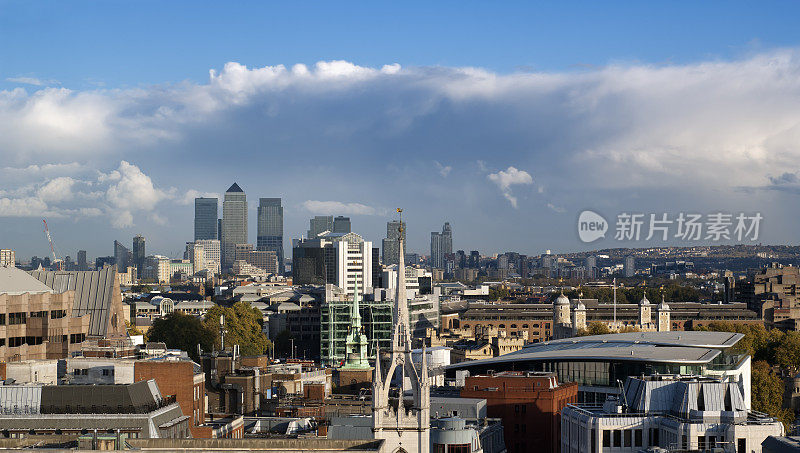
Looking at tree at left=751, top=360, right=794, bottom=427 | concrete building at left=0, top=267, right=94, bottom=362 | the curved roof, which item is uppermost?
concrete building at left=0, top=267, right=94, bottom=362

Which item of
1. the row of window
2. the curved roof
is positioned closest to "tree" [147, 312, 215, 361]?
the curved roof

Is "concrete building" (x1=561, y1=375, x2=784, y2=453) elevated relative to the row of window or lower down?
lower down

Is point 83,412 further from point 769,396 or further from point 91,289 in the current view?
point 769,396

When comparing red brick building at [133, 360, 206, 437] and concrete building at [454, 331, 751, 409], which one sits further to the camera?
concrete building at [454, 331, 751, 409]

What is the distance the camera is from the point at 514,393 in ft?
354

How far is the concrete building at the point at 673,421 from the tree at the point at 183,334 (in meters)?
90.6

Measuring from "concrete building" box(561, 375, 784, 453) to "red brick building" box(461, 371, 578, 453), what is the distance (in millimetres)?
10501

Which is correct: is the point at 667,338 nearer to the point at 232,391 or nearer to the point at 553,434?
the point at 553,434

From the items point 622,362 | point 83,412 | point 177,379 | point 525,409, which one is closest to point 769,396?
point 622,362

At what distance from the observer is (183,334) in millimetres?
181750

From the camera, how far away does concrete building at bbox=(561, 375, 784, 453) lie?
83750mm

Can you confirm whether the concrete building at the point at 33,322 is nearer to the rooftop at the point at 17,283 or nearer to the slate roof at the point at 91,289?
the rooftop at the point at 17,283

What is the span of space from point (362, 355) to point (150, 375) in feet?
239

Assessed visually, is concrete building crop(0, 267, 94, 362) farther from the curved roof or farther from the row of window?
the curved roof
